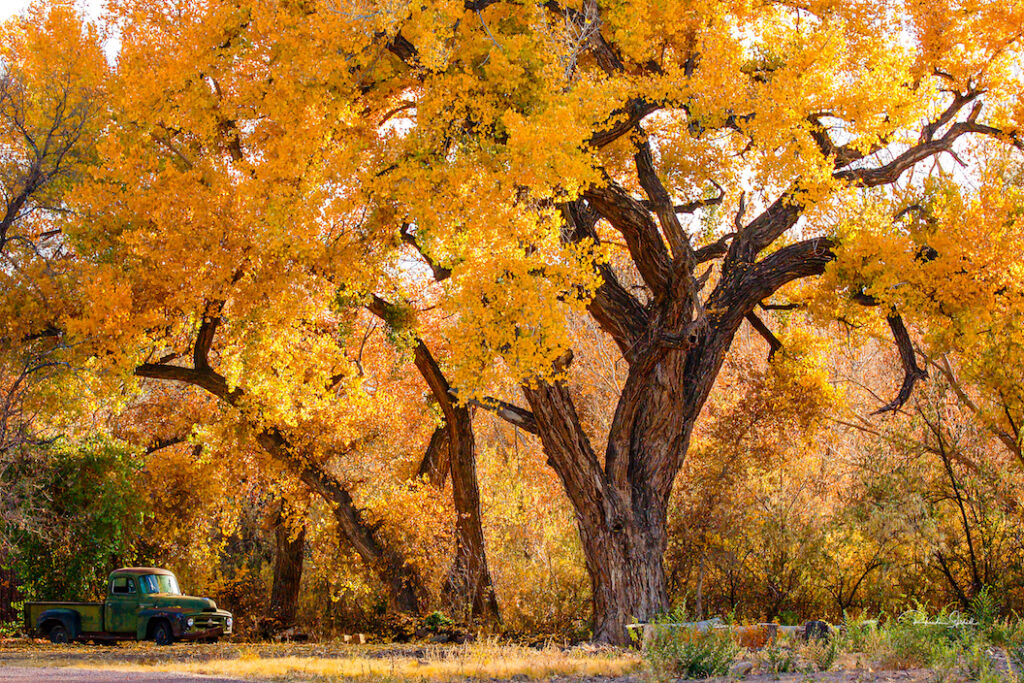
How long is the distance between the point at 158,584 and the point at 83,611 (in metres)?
1.30

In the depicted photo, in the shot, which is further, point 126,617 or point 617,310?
point 126,617

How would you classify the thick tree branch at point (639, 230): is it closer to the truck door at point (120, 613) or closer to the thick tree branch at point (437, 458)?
the thick tree branch at point (437, 458)

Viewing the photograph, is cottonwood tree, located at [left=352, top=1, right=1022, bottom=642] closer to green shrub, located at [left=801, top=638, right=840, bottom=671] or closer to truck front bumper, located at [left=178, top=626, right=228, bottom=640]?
green shrub, located at [left=801, top=638, right=840, bottom=671]

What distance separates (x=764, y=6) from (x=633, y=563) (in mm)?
8541

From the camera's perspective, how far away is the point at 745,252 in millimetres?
15789

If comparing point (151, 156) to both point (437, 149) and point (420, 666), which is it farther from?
point (420, 666)

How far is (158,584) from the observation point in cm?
1805

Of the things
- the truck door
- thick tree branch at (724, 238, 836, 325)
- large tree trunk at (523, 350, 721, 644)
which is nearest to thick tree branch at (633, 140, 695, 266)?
thick tree branch at (724, 238, 836, 325)

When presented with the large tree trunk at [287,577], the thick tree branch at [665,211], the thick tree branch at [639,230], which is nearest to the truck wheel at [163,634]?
the large tree trunk at [287,577]

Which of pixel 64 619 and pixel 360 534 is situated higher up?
pixel 360 534

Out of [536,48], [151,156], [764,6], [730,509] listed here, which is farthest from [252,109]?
[730,509]

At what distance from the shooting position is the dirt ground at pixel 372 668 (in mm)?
8477

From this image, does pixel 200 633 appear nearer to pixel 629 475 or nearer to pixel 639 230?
pixel 629 475

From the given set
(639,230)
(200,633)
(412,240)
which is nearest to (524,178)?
(639,230)
